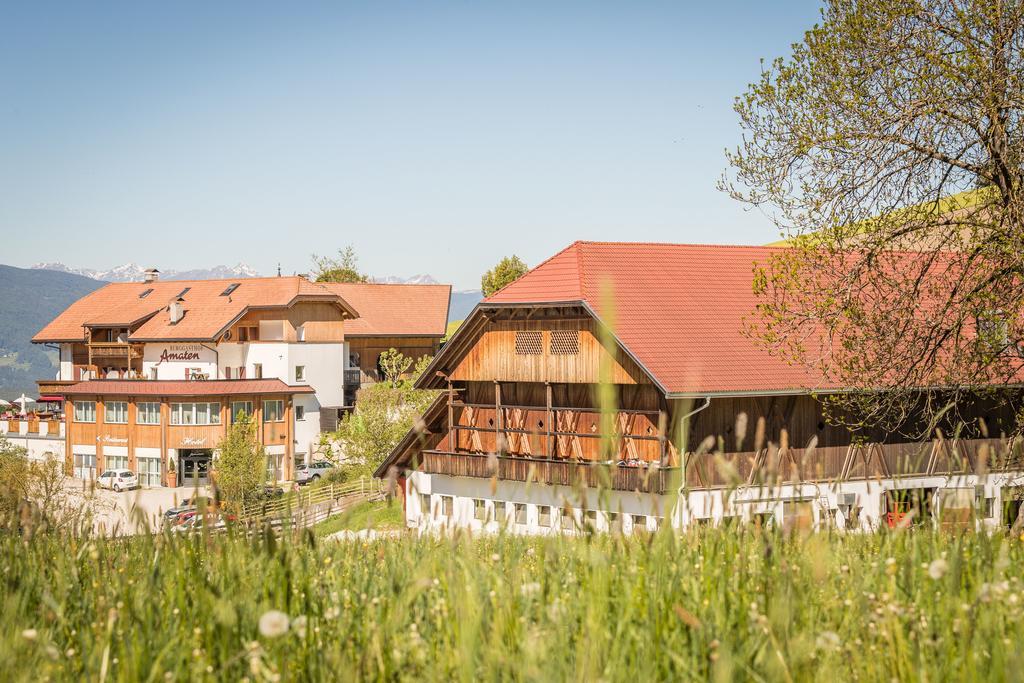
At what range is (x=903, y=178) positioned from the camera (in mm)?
20688

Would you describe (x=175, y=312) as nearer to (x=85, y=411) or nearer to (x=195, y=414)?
(x=85, y=411)

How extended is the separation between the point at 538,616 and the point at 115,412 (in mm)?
68837

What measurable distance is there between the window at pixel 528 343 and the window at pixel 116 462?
39300 mm

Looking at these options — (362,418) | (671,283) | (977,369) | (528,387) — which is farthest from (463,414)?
(977,369)

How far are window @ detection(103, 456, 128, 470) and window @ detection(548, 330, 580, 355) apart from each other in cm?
4075

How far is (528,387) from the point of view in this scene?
37.1 m

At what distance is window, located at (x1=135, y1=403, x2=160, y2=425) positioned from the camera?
67125 mm

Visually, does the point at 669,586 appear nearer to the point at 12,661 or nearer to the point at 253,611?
the point at 253,611

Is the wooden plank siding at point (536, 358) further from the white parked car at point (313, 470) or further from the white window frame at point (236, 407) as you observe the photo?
the white window frame at point (236, 407)

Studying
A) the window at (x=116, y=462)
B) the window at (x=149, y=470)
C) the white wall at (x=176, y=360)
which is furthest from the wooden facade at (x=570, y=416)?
the white wall at (x=176, y=360)

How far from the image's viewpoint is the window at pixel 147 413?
220 ft

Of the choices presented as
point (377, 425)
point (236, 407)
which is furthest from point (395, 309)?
point (377, 425)

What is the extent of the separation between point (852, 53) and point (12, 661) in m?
20.2

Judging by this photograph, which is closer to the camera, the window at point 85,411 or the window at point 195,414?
the window at point 195,414
